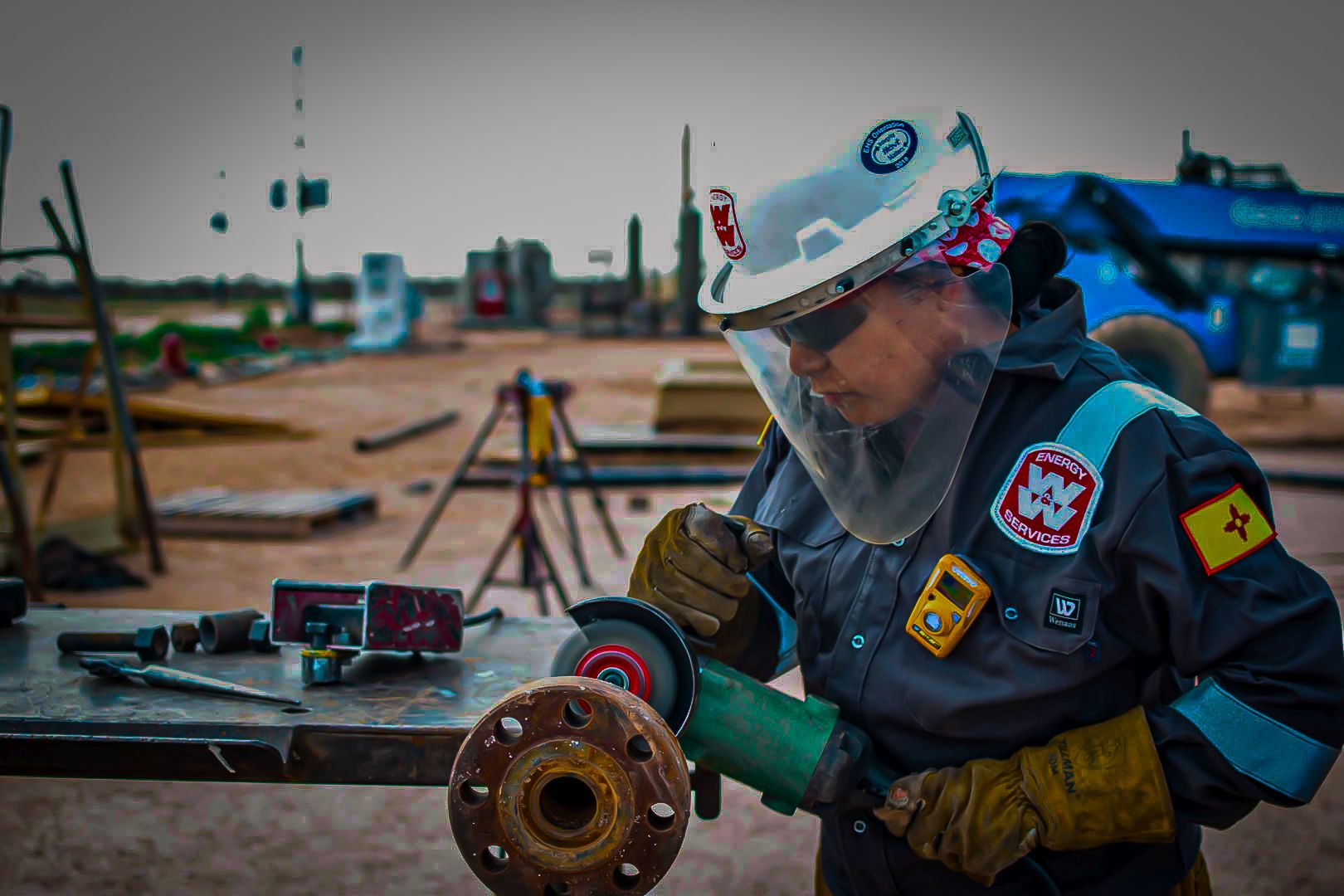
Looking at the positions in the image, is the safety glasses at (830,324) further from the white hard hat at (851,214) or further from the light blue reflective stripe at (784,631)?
the light blue reflective stripe at (784,631)

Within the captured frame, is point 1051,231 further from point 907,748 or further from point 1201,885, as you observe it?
point 1201,885

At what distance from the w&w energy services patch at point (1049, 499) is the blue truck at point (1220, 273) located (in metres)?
8.73

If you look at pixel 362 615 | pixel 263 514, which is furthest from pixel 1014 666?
pixel 263 514

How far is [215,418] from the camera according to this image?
1085 cm

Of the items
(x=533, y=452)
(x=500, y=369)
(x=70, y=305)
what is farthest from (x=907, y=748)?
(x=500, y=369)

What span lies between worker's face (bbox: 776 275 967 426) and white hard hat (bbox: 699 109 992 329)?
5cm

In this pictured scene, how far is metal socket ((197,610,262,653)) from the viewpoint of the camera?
79.6 inches

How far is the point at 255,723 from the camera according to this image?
164cm

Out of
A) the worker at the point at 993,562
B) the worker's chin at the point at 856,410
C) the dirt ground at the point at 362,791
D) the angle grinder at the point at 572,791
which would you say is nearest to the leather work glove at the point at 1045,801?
the worker at the point at 993,562

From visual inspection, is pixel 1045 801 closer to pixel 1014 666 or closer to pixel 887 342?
pixel 1014 666

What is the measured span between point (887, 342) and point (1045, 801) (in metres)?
0.63

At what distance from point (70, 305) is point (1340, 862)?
23.7 ft

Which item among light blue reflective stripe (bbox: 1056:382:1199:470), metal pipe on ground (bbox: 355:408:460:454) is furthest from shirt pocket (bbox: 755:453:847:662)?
metal pipe on ground (bbox: 355:408:460:454)

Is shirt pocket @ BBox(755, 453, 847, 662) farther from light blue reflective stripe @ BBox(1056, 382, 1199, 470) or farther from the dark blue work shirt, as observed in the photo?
light blue reflective stripe @ BBox(1056, 382, 1199, 470)
